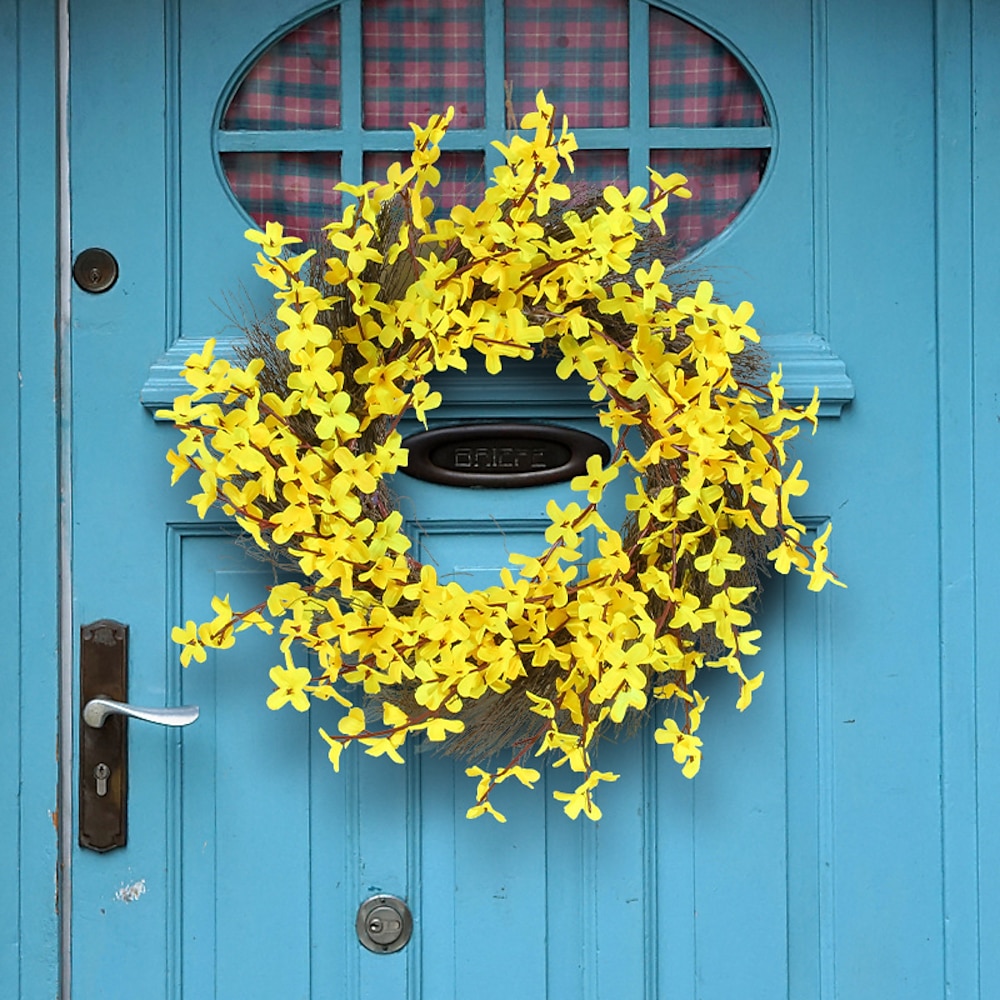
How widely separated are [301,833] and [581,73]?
959 mm

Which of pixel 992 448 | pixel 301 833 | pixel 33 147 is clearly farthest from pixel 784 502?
pixel 33 147

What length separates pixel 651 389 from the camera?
105 cm

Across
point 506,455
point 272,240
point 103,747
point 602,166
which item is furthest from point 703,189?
point 103,747

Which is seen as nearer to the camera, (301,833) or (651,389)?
(651,389)

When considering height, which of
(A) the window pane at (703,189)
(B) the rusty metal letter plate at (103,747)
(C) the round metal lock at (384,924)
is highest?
(A) the window pane at (703,189)

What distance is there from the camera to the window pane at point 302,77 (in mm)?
1224

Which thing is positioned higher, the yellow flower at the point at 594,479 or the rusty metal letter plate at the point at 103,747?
the yellow flower at the point at 594,479

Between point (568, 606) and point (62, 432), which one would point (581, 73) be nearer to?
point (568, 606)

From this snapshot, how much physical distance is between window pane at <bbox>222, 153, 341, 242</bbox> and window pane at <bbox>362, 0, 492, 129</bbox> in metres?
0.08

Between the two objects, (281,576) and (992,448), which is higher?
(992,448)

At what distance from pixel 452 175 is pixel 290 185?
192 mm

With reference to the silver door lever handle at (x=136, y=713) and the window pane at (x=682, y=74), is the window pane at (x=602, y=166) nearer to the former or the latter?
the window pane at (x=682, y=74)

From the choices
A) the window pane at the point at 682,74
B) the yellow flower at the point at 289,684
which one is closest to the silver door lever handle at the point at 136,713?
the yellow flower at the point at 289,684

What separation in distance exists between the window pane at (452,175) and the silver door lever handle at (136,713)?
2.10ft
